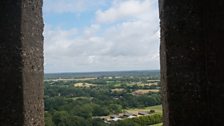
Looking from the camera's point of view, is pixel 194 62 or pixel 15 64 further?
pixel 15 64

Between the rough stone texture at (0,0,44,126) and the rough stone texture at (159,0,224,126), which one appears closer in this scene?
the rough stone texture at (159,0,224,126)

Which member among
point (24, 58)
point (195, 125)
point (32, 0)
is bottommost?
point (195, 125)

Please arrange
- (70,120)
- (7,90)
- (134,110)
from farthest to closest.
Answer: (134,110)
(70,120)
(7,90)

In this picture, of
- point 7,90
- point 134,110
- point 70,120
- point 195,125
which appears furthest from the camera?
point 134,110

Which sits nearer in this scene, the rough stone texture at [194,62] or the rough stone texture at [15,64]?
the rough stone texture at [194,62]

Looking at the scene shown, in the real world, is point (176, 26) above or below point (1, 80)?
above

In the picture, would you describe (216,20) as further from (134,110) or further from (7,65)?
(134,110)

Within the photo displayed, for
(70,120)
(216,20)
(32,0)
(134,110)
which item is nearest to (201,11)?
(216,20)

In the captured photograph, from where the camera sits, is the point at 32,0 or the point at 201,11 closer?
the point at 201,11
